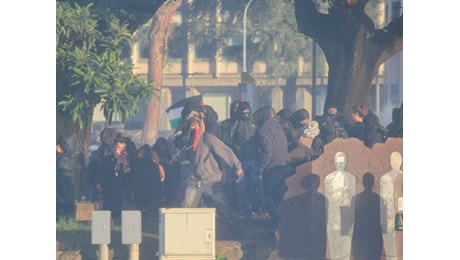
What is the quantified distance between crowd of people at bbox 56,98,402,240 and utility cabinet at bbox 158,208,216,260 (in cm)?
24

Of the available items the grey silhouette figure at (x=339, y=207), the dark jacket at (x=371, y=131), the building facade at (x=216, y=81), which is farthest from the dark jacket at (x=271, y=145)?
the dark jacket at (x=371, y=131)

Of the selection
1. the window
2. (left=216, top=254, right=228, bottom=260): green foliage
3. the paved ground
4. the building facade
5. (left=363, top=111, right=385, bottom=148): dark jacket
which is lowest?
(left=216, top=254, right=228, bottom=260): green foliage

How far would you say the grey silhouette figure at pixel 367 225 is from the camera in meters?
20.9

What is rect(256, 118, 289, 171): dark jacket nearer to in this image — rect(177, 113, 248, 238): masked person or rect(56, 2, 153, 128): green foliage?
rect(177, 113, 248, 238): masked person

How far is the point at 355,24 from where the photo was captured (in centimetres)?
2123

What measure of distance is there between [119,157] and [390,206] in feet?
15.5

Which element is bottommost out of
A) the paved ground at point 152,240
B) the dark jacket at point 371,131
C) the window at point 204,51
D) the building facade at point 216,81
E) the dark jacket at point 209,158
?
the paved ground at point 152,240

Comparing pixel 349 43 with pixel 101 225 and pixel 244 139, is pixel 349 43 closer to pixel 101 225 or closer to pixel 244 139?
pixel 244 139

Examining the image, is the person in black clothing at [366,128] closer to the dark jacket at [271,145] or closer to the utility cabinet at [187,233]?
the dark jacket at [271,145]

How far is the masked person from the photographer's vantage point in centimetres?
2053

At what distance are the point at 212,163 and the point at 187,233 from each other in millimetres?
1263

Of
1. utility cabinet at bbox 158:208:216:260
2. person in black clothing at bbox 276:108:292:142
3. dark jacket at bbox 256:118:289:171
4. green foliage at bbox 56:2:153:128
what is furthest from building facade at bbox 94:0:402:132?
utility cabinet at bbox 158:208:216:260

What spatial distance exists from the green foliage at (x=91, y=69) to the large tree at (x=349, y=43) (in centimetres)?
311

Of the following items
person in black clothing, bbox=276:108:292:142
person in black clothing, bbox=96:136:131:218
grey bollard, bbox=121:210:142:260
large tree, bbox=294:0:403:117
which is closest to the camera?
grey bollard, bbox=121:210:142:260
